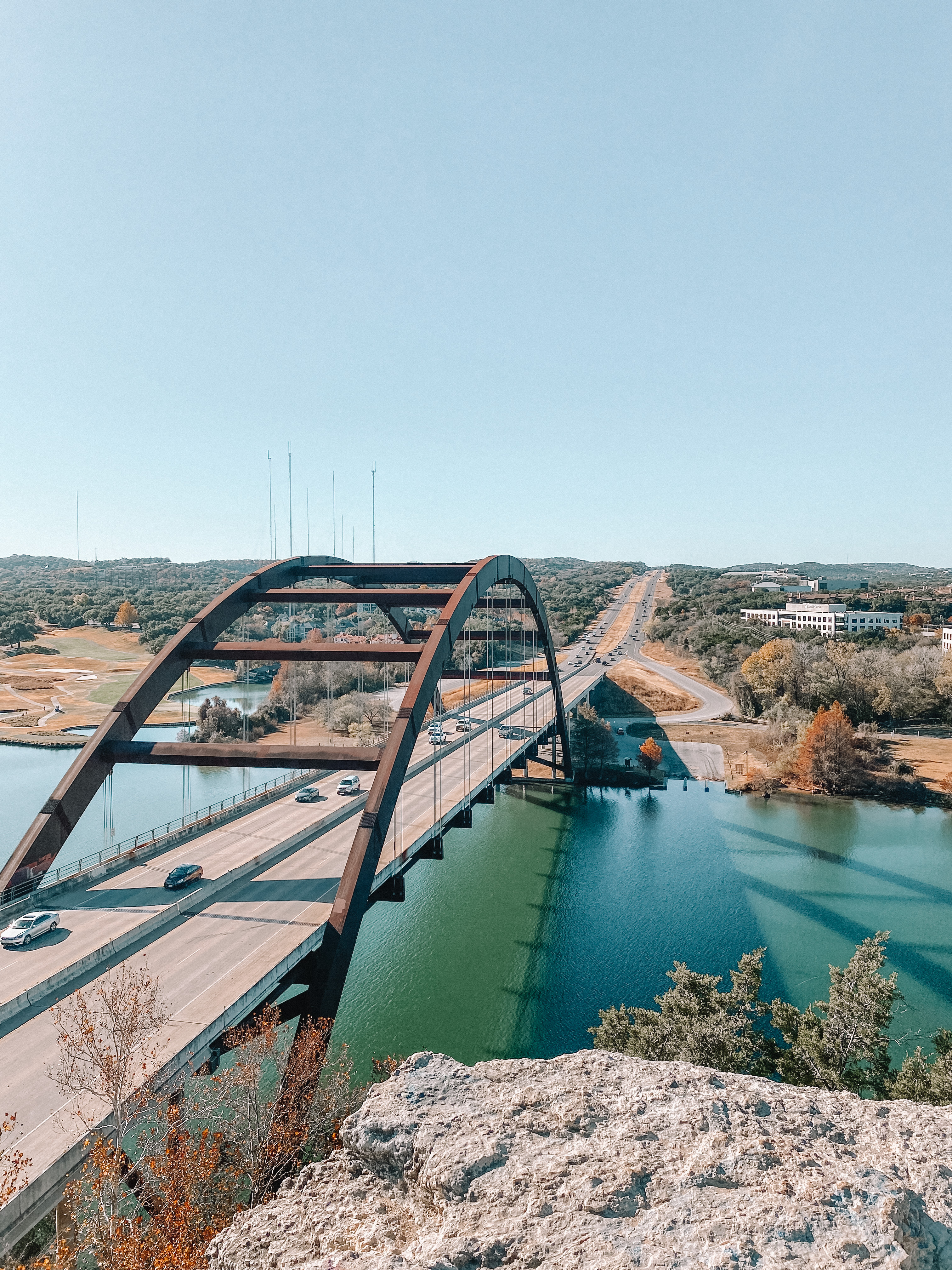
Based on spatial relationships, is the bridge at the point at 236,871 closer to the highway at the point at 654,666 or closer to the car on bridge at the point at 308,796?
the car on bridge at the point at 308,796

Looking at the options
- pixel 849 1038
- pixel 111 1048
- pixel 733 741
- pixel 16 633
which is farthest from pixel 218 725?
pixel 16 633

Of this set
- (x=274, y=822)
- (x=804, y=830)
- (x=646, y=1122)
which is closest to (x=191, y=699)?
(x=274, y=822)

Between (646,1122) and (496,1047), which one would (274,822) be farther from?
(646,1122)

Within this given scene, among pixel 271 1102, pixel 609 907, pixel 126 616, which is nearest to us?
pixel 271 1102

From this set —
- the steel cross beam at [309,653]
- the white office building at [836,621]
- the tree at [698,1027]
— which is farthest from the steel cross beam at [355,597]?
the white office building at [836,621]

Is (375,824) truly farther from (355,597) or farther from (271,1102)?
(355,597)
